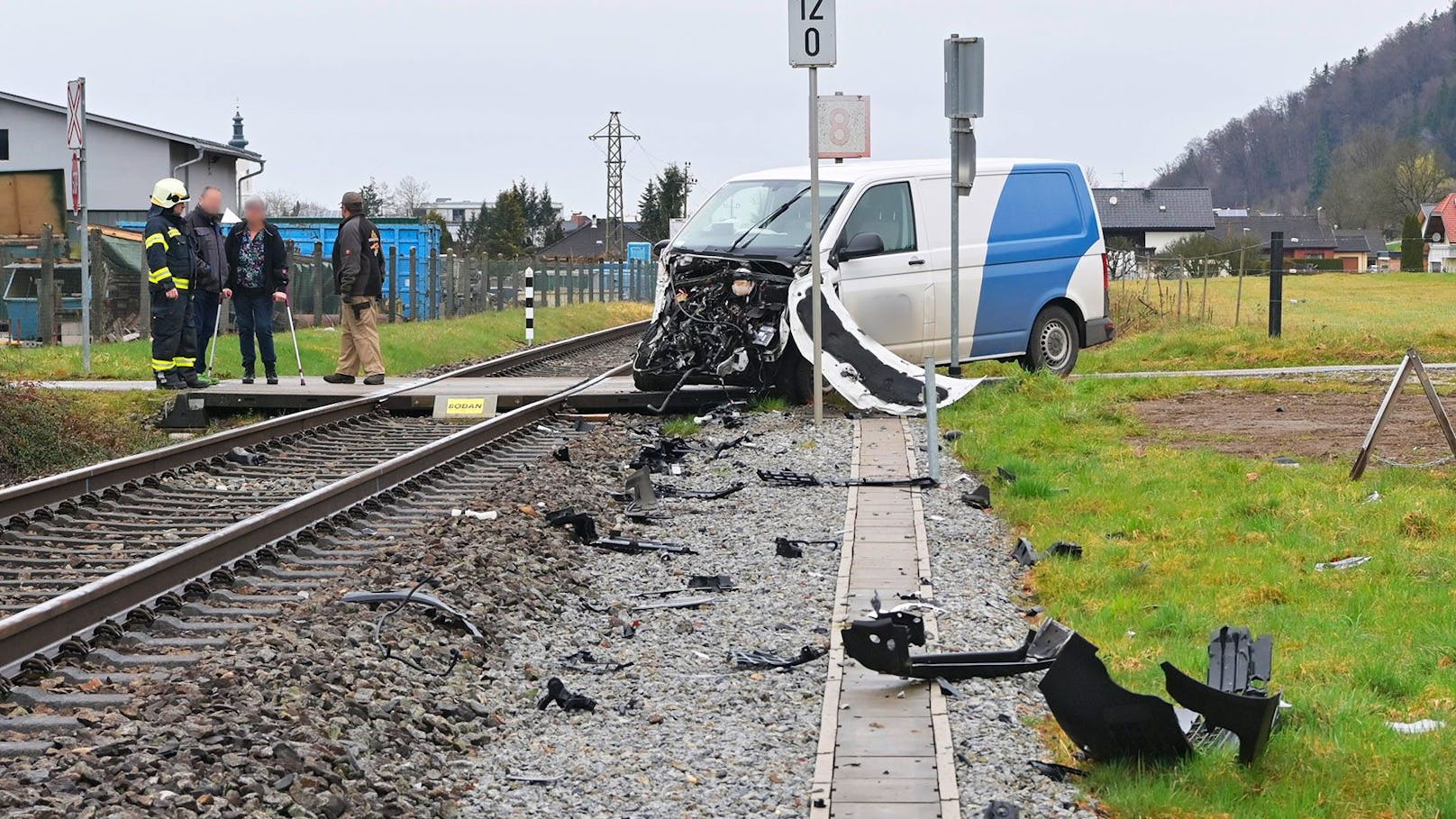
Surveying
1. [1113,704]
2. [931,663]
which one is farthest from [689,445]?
[1113,704]

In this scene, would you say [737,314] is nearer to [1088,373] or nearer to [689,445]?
[689,445]

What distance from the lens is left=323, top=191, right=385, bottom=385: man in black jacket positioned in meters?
16.7

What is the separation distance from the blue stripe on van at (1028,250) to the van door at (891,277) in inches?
35.3

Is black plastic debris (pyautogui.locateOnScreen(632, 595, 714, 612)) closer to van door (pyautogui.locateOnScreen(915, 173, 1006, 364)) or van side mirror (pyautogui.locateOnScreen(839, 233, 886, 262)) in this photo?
van side mirror (pyautogui.locateOnScreen(839, 233, 886, 262))

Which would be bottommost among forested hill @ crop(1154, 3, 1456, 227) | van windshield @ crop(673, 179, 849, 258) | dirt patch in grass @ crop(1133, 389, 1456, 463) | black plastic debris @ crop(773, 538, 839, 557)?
black plastic debris @ crop(773, 538, 839, 557)

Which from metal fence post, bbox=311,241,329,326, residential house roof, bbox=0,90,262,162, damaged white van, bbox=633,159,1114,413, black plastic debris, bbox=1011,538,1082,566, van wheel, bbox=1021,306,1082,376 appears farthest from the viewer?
residential house roof, bbox=0,90,262,162

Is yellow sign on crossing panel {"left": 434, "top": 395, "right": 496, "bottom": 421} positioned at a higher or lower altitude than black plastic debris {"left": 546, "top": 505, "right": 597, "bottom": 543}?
higher

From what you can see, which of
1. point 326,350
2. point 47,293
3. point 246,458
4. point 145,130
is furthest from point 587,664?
point 145,130

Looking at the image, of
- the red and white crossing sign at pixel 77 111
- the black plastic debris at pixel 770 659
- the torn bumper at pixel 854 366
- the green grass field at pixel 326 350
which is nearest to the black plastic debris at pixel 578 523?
the black plastic debris at pixel 770 659

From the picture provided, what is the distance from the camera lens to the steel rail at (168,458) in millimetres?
9289

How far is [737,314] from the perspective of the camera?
586 inches

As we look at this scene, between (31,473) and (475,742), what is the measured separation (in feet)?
24.2

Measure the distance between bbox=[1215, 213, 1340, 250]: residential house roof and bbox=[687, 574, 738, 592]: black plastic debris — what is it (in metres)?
152

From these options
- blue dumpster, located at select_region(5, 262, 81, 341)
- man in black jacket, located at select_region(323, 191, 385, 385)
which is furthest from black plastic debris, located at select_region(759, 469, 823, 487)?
blue dumpster, located at select_region(5, 262, 81, 341)
